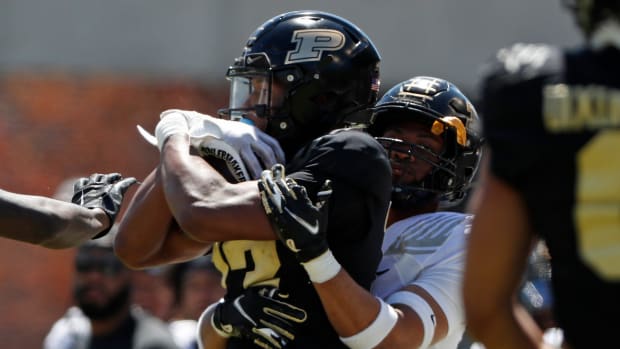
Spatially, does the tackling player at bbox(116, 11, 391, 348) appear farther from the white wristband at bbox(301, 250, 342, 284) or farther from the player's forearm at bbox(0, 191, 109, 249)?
the player's forearm at bbox(0, 191, 109, 249)

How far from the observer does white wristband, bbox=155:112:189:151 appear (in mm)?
3729

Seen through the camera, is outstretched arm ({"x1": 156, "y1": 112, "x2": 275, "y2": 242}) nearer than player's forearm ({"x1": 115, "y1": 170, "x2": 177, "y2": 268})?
Yes

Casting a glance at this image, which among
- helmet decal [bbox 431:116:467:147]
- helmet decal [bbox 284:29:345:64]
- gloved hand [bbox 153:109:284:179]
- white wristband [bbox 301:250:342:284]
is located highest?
helmet decal [bbox 284:29:345:64]

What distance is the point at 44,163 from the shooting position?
39.5 ft

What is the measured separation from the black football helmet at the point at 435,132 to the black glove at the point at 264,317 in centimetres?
85

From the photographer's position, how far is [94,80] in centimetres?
1227

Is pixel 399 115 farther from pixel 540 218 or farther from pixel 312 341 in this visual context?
pixel 540 218

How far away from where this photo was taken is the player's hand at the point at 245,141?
361 centimetres

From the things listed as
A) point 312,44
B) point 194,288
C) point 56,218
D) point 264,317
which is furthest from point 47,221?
point 194,288

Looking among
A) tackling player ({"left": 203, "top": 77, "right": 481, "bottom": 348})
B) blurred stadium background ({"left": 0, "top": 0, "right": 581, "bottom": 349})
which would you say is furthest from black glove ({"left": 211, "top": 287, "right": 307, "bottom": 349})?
blurred stadium background ({"left": 0, "top": 0, "right": 581, "bottom": 349})

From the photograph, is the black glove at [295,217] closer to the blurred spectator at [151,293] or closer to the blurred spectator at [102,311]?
the blurred spectator at [102,311]

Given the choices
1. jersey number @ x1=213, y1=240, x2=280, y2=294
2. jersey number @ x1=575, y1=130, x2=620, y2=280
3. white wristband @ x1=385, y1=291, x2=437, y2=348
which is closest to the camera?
jersey number @ x1=575, y1=130, x2=620, y2=280

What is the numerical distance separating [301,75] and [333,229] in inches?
19.6

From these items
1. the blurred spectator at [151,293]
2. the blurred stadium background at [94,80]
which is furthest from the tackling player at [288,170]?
the blurred stadium background at [94,80]
